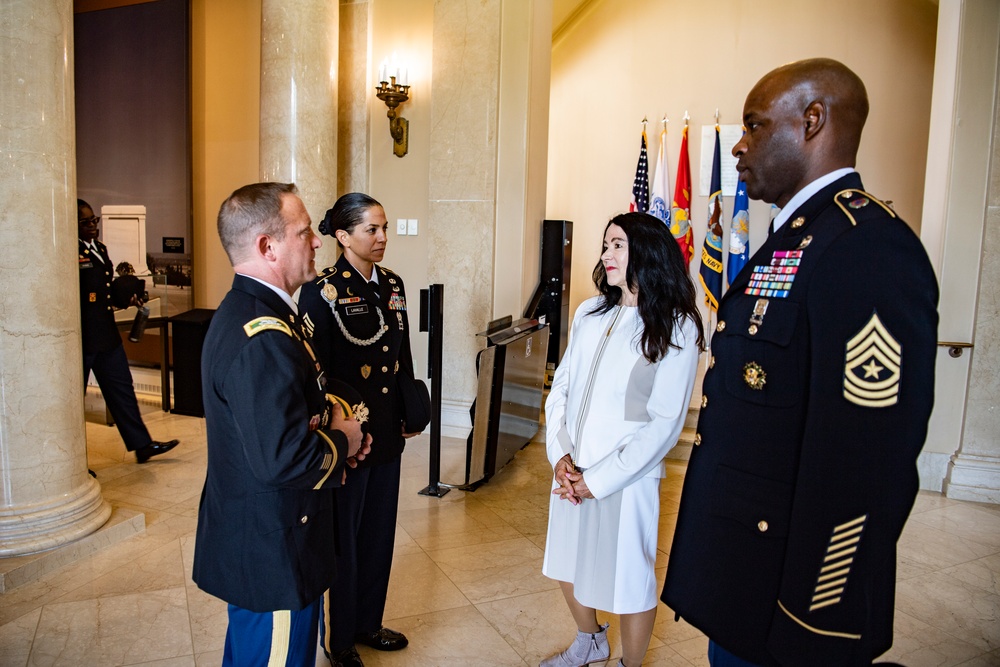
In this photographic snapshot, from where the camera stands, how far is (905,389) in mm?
1060

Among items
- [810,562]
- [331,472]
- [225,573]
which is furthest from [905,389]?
[225,573]

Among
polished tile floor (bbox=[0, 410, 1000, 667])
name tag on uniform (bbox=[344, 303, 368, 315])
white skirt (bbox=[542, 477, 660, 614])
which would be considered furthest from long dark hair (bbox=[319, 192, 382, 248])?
polished tile floor (bbox=[0, 410, 1000, 667])

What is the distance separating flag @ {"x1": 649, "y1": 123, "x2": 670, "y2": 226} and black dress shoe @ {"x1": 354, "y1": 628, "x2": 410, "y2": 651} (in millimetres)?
5116

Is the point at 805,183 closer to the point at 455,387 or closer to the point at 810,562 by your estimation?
the point at 810,562

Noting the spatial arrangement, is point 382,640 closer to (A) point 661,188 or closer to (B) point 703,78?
(A) point 661,188

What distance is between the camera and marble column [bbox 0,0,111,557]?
9.52 ft

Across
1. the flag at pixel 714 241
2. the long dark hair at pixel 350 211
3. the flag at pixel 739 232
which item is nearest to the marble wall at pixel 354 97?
the flag at pixel 714 241

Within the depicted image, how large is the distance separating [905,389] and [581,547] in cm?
131

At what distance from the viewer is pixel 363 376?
2.31 meters

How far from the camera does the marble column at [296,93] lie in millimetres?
4891

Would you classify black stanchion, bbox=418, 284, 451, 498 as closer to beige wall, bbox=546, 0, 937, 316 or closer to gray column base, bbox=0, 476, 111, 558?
gray column base, bbox=0, 476, 111, 558

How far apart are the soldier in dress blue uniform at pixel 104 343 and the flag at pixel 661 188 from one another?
473 cm

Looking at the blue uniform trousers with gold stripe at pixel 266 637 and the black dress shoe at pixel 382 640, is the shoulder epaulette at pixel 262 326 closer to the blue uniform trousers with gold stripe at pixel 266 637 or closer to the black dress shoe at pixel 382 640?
the blue uniform trousers with gold stripe at pixel 266 637

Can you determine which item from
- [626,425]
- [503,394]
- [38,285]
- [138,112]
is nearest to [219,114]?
[138,112]
